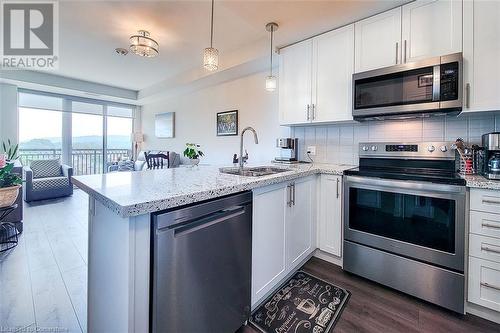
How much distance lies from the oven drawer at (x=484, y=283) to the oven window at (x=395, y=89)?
1185 millimetres

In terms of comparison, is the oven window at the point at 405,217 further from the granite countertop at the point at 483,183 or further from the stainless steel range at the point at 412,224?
the granite countertop at the point at 483,183

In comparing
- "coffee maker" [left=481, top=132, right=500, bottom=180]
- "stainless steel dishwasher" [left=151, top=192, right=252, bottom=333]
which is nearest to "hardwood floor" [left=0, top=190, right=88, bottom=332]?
"stainless steel dishwasher" [left=151, top=192, right=252, bottom=333]

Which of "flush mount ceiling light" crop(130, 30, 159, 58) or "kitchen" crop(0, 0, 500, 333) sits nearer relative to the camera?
"kitchen" crop(0, 0, 500, 333)

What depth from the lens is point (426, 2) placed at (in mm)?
1834

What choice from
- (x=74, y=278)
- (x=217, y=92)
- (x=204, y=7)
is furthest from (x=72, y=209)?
(x=204, y=7)

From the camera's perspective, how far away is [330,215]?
2.21m

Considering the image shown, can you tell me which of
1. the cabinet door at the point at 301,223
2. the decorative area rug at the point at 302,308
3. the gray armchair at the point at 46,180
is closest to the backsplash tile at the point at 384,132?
the cabinet door at the point at 301,223

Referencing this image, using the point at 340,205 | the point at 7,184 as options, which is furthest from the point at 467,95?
the point at 7,184

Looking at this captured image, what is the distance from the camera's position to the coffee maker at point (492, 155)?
5.11 ft

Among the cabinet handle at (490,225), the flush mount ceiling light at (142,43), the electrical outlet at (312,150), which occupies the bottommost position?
Answer: the cabinet handle at (490,225)

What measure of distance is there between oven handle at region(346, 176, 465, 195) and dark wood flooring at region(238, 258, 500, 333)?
843 millimetres

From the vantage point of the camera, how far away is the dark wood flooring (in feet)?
4.79

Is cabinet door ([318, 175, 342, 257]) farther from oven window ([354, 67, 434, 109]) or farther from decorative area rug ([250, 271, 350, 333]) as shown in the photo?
oven window ([354, 67, 434, 109])

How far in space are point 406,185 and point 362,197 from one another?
0.35 m
